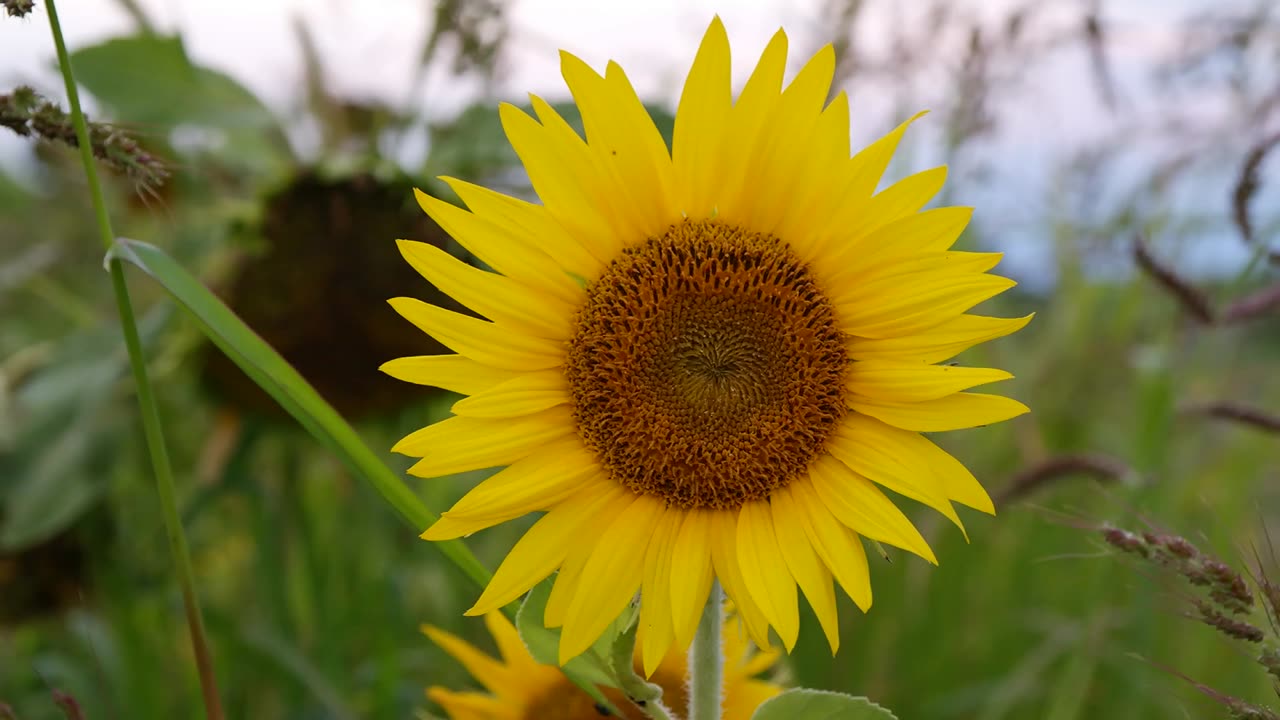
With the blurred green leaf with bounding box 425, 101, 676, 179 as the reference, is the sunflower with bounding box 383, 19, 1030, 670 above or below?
below

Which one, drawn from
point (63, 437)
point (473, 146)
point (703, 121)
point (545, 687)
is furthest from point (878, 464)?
point (63, 437)

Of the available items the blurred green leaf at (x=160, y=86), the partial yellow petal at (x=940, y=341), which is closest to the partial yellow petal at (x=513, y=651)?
the partial yellow petal at (x=940, y=341)

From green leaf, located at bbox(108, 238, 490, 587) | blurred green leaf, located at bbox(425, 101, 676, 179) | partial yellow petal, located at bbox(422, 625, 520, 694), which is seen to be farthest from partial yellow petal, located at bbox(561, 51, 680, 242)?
blurred green leaf, located at bbox(425, 101, 676, 179)

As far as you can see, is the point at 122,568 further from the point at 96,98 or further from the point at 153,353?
the point at 96,98

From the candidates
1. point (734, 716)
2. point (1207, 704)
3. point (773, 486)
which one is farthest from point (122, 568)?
point (1207, 704)

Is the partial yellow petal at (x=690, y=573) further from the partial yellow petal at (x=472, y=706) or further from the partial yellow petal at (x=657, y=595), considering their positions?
the partial yellow petal at (x=472, y=706)

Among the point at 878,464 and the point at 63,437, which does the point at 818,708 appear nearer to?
the point at 878,464

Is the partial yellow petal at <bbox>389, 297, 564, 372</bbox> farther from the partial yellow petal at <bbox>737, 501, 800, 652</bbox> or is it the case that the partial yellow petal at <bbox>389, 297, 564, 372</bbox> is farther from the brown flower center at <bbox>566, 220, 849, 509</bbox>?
the partial yellow petal at <bbox>737, 501, 800, 652</bbox>
